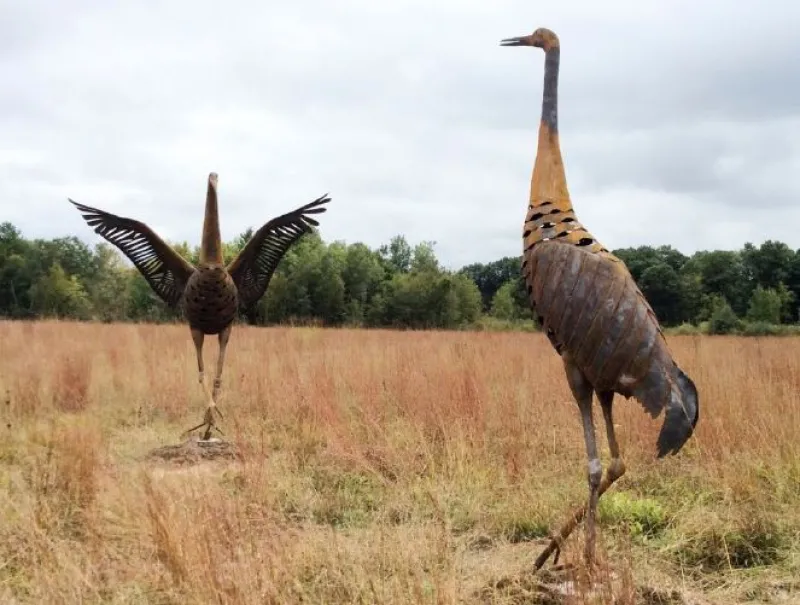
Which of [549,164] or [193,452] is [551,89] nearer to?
[549,164]

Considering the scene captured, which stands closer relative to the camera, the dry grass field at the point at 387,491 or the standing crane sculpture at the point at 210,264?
the dry grass field at the point at 387,491

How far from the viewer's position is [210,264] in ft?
18.3

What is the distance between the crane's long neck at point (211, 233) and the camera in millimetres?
5605

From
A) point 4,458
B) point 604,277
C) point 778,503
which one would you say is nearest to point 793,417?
point 778,503

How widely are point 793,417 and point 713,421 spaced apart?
530mm

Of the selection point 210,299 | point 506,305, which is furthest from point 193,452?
point 506,305

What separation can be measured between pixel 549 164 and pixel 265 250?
3.69 meters

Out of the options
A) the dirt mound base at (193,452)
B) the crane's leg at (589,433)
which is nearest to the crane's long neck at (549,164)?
the crane's leg at (589,433)

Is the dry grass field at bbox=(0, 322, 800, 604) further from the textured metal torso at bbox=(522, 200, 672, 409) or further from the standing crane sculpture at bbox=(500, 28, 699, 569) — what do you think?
the textured metal torso at bbox=(522, 200, 672, 409)

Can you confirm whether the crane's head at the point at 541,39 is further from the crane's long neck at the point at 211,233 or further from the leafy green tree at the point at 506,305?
the leafy green tree at the point at 506,305

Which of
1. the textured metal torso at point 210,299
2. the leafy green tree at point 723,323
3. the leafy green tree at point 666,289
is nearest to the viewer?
the textured metal torso at point 210,299

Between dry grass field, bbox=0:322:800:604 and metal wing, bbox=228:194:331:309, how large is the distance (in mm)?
1209

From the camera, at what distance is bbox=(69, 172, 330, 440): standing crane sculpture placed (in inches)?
219

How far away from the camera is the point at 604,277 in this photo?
97.7 inches
